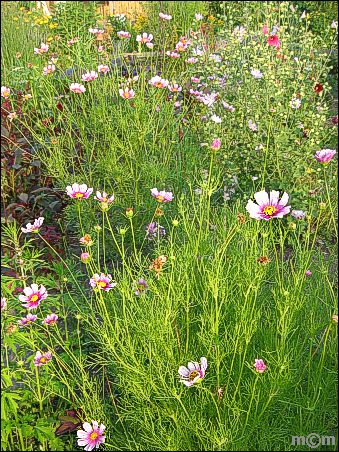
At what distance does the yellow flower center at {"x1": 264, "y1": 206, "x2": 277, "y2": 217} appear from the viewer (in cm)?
167

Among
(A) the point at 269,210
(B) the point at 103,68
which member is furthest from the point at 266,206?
(B) the point at 103,68

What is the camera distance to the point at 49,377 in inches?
83.3

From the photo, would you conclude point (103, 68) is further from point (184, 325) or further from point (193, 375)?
point (193, 375)

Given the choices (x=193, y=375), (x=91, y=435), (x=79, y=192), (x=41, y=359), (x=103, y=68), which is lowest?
(x=91, y=435)

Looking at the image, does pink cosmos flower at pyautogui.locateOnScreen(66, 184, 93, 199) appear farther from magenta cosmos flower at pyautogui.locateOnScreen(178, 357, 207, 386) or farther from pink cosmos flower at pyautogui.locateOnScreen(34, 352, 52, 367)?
magenta cosmos flower at pyautogui.locateOnScreen(178, 357, 207, 386)

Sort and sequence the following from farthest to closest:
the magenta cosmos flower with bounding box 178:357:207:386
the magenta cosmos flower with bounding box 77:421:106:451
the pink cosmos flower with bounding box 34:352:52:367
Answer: the pink cosmos flower with bounding box 34:352:52:367 → the magenta cosmos flower with bounding box 77:421:106:451 → the magenta cosmos flower with bounding box 178:357:207:386

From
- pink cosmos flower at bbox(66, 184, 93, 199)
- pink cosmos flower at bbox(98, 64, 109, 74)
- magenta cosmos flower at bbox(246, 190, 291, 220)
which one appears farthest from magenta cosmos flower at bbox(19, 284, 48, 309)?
pink cosmos flower at bbox(98, 64, 109, 74)

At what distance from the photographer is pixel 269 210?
1687 millimetres

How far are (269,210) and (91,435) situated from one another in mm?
853

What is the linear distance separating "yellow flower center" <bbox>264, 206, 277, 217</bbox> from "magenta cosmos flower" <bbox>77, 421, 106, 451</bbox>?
0.79 m

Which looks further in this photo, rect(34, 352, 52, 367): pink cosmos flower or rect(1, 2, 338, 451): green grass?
rect(34, 352, 52, 367): pink cosmos flower

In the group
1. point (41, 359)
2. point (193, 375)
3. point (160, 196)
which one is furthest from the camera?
point (160, 196)

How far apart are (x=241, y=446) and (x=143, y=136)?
1.81 meters

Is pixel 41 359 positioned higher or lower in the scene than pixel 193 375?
lower
